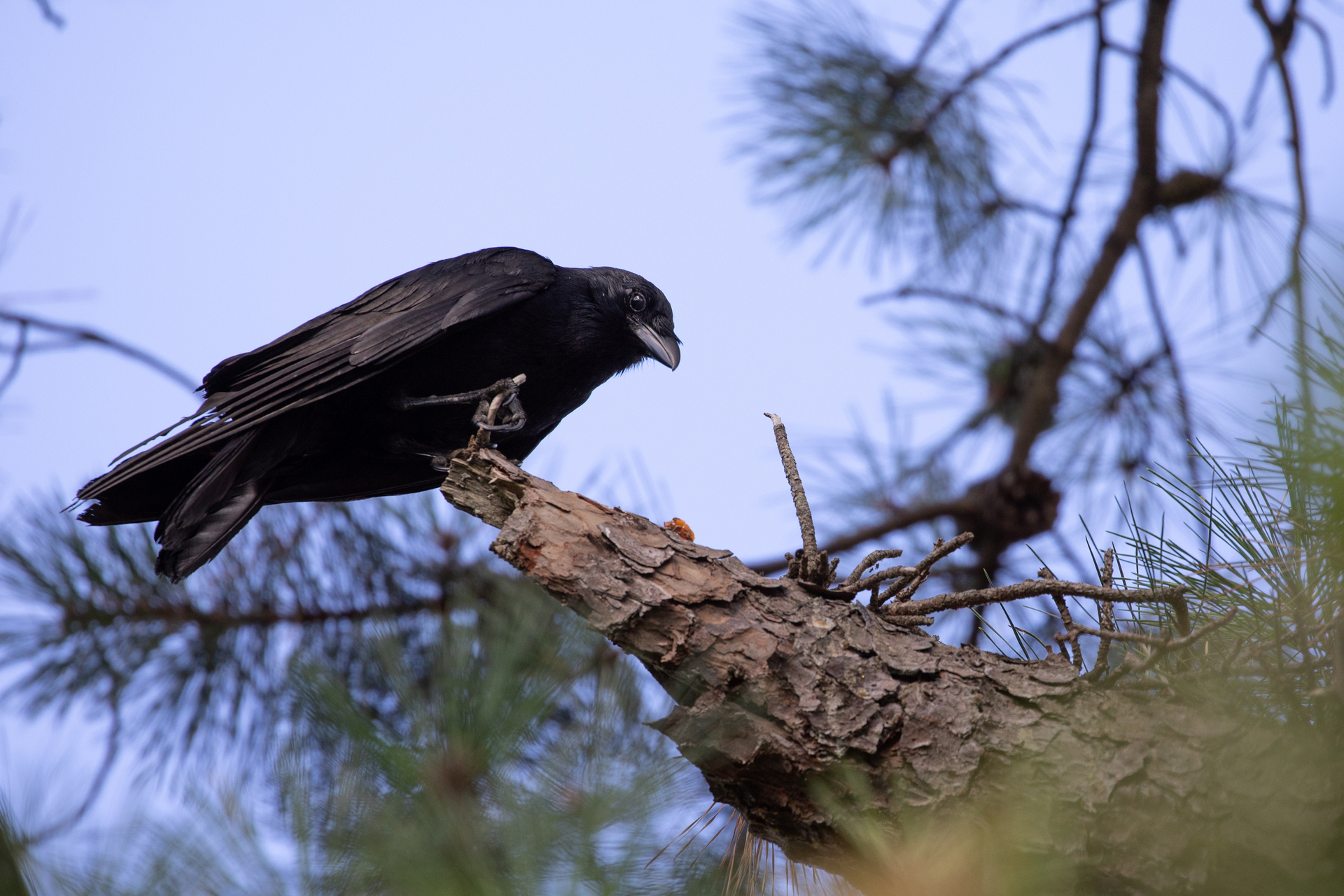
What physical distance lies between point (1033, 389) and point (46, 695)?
422cm

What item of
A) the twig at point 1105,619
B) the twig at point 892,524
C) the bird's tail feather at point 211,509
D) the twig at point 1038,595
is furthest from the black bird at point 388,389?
the twig at point 1105,619

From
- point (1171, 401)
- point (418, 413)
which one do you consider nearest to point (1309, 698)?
point (418, 413)

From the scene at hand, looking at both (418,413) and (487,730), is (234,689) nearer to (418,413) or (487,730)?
(418,413)

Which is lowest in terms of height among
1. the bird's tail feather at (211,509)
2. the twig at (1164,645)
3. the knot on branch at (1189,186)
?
the bird's tail feather at (211,509)

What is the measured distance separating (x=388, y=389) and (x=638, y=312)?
88 cm

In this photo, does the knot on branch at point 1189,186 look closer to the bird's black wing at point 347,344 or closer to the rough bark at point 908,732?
the bird's black wing at point 347,344

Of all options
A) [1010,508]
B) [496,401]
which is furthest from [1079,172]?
[496,401]

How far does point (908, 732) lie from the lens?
174 centimetres

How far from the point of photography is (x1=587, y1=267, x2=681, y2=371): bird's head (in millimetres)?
3357

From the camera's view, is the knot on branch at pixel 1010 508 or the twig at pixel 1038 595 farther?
the knot on branch at pixel 1010 508

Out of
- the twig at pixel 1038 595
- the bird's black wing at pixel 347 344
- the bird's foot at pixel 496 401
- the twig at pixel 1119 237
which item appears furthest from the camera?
the twig at pixel 1119 237

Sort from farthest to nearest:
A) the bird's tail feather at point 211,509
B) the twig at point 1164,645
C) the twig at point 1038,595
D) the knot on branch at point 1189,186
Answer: the knot on branch at point 1189,186, the bird's tail feather at point 211,509, the twig at point 1038,595, the twig at point 1164,645

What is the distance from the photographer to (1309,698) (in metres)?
1.58

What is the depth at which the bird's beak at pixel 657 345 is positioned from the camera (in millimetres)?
3355
